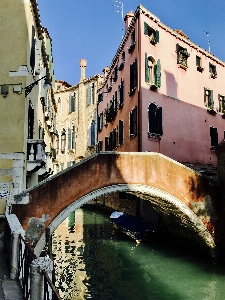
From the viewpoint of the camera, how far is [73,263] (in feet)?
33.5

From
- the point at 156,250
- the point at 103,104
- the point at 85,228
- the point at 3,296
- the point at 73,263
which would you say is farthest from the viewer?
the point at 103,104

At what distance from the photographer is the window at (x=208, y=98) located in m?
17.4

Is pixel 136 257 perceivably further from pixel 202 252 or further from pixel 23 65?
pixel 23 65

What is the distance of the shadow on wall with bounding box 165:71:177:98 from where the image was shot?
15.5 metres

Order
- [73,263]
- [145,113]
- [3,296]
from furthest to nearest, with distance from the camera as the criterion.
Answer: [145,113], [73,263], [3,296]

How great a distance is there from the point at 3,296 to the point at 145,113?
439 inches

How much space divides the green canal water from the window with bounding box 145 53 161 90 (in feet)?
25.1

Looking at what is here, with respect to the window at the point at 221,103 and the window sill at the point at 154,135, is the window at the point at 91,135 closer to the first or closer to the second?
the window at the point at 221,103

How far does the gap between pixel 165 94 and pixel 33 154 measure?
8539 millimetres

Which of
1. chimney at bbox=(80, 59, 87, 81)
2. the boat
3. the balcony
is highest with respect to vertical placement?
chimney at bbox=(80, 59, 87, 81)

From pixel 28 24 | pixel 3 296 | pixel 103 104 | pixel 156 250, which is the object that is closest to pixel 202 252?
pixel 156 250

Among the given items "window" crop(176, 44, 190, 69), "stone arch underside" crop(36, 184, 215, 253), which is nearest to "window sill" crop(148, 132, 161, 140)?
"stone arch underside" crop(36, 184, 215, 253)

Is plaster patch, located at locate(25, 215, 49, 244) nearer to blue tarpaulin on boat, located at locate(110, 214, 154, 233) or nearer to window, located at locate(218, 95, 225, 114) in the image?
blue tarpaulin on boat, located at locate(110, 214, 154, 233)

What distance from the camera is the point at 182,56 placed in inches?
650
